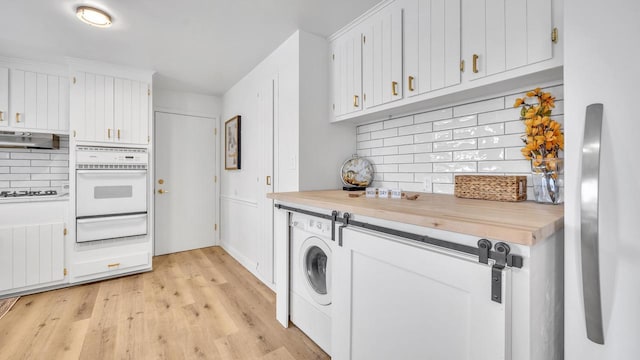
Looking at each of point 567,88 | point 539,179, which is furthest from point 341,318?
point 567,88

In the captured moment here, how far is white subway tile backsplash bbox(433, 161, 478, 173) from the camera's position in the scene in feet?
5.73

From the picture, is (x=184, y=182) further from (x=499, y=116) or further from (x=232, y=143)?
(x=499, y=116)

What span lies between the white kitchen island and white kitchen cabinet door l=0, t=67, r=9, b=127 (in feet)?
12.0

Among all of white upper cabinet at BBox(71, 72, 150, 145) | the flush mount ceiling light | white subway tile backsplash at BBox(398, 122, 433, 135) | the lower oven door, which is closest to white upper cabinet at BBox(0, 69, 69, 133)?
white upper cabinet at BBox(71, 72, 150, 145)

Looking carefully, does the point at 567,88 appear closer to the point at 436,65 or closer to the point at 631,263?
the point at 631,263

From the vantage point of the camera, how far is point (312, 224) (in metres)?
1.77

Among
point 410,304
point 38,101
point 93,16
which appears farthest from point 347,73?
point 38,101

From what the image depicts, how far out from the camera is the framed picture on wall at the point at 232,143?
11.7ft

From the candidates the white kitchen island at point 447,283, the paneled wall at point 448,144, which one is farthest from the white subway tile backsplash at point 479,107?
the white kitchen island at point 447,283

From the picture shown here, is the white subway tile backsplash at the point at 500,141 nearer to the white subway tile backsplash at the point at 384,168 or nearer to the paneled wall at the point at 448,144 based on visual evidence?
the paneled wall at the point at 448,144

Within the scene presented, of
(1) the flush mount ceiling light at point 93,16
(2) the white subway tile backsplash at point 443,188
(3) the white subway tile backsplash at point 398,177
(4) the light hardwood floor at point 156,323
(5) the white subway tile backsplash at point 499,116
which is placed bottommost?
(4) the light hardwood floor at point 156,323

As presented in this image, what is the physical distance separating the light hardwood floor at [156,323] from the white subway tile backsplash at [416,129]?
66.3 inches

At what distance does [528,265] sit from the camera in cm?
78

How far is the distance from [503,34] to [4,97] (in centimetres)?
445
